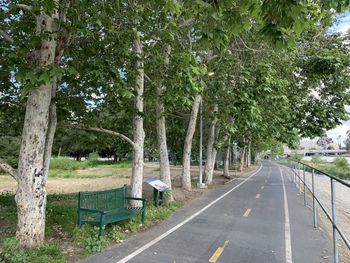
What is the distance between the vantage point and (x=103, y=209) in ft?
29.0

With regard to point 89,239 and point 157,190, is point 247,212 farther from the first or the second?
point 89,239

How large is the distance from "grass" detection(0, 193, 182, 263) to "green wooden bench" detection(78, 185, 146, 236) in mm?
252

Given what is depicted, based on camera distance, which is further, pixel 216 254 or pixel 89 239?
pixel 89 239

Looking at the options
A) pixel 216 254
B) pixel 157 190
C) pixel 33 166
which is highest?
pixel 33 166

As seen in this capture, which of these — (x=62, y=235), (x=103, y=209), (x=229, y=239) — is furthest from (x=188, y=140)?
(x=62, y=235)

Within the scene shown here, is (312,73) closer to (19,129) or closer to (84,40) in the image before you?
(84,40)

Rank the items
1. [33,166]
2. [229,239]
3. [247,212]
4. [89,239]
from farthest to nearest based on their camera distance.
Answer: [247,212], [229,239], [89,239], [33,166]

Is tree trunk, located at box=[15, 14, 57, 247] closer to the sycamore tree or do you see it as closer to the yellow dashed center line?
the sycamore tree

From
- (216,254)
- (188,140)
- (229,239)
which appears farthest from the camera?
(188,140)

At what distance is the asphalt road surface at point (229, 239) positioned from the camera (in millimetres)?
6906

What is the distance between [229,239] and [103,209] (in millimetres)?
3178

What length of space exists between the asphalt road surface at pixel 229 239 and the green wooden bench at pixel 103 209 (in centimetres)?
60

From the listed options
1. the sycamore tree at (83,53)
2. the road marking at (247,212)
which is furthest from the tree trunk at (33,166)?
the road marking at (247,212)

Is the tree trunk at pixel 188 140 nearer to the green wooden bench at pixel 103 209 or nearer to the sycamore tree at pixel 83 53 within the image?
the sycamore tree at pixel 83 53
